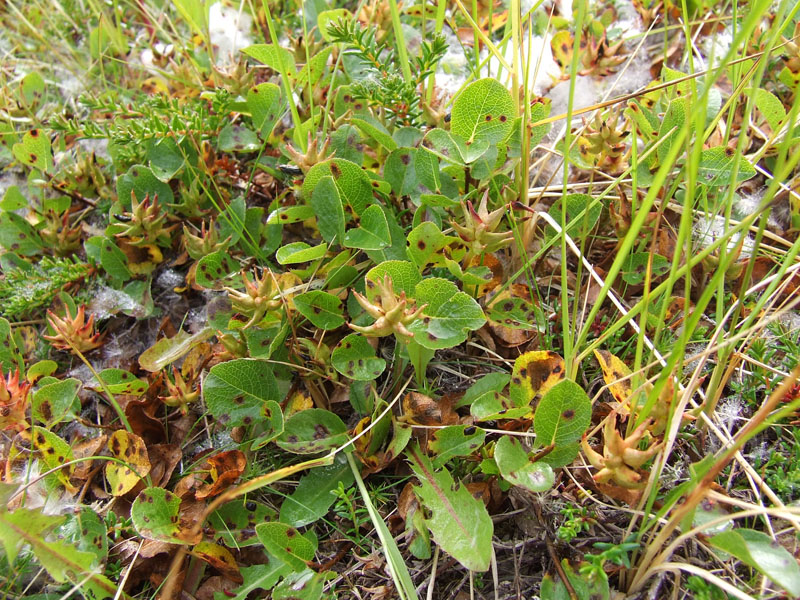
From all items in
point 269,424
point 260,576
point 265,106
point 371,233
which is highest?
point 265,106

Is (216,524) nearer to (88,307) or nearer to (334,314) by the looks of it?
(334,314)

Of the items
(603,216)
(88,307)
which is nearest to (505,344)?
(603,216)

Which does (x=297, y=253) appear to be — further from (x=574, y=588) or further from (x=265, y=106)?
(x=574, y=588)

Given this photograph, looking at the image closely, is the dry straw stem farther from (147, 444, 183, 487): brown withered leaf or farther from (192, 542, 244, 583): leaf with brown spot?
(147, 444, 183, 487): brown withered leaf

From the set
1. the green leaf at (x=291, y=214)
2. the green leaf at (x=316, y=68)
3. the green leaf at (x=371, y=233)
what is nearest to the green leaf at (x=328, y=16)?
the green leaf at (x=316, y=68)

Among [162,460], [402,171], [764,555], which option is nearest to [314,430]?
[162,460]

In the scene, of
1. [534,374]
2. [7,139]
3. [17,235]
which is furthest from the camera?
[7,139]

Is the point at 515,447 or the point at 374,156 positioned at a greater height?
the point at 374,156
